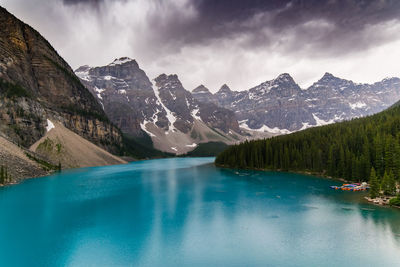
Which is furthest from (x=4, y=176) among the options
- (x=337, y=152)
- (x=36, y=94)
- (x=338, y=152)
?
(x=338, y=152)

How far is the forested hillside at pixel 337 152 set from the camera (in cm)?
5512

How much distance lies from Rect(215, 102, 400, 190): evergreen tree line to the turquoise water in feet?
50.5

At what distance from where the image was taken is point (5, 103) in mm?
93625

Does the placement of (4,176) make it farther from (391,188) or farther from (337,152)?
(337,152)

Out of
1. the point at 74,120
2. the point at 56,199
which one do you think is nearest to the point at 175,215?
the point at 56,199

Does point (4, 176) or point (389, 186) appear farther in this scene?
point (4, 176)

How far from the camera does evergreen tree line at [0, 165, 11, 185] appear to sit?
182 ft

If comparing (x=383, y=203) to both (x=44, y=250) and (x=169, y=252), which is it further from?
(x=44, y=250)

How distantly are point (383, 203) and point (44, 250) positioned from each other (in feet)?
139

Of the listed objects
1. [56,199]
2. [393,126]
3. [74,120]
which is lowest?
[56,199]

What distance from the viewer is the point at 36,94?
4968 inches

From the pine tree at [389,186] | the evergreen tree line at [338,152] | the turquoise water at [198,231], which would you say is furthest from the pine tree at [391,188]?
the turquoise water at [198,231]

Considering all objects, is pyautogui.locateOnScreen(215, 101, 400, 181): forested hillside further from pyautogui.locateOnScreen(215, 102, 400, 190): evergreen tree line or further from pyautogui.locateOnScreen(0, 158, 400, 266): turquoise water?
pyautogui.locateOnScreen(0, 158, 400, 266): turquoise water

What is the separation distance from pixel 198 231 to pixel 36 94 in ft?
434
